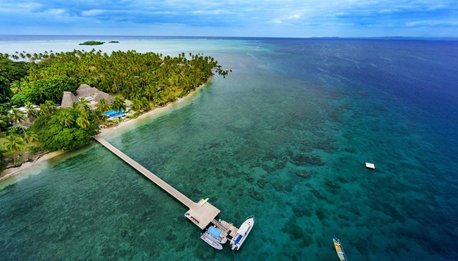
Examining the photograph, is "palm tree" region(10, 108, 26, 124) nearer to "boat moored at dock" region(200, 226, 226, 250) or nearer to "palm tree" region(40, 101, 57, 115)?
"palm tree" region(40, 101, 57, 115)

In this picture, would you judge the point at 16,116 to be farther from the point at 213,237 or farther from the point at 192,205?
the point at 213,237

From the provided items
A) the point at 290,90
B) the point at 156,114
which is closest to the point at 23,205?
the point at 156,114

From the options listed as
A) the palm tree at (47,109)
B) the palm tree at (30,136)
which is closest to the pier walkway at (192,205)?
the palm tree at (30,136)

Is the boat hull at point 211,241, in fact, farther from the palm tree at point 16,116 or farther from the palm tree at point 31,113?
the palm tree at point 31,113

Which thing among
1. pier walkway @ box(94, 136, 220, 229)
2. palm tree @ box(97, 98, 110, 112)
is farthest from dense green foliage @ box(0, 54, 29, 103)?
pier walkway @ box(94, 136, 220, 229)

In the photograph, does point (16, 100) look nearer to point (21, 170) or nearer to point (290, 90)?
point (21, 170)

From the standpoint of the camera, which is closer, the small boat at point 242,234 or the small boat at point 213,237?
the small boat at point 242,234

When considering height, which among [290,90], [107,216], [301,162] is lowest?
[107,216]
